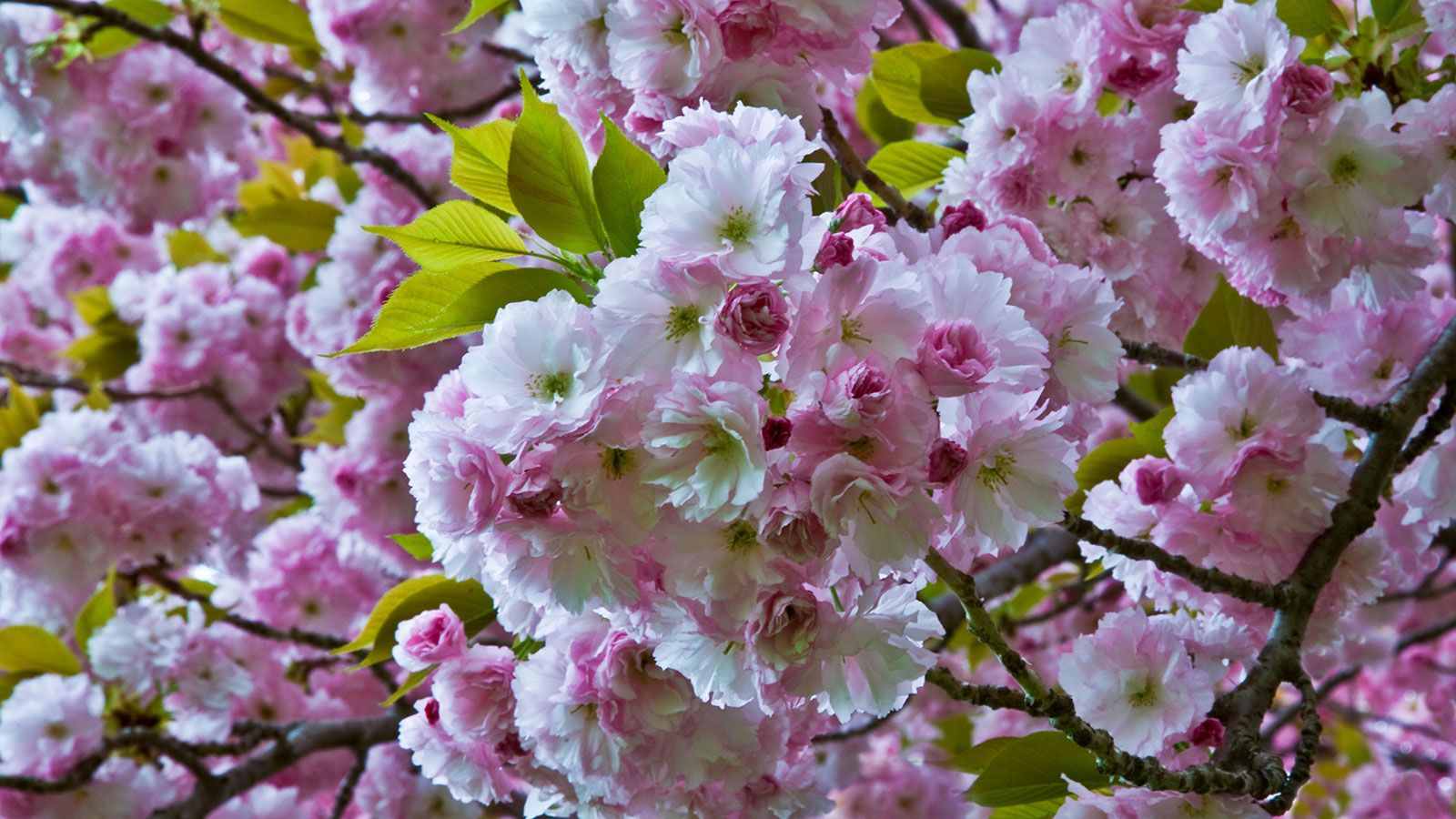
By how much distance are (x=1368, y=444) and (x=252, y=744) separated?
83.9 inches

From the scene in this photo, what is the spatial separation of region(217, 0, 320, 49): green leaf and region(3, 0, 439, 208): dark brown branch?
92mm

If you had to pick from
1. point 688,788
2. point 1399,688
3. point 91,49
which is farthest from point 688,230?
point 1399,688

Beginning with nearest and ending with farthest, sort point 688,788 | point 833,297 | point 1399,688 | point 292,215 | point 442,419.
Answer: point 833,297, point 442,419, point 688,788, point 292,215, point 1399,688

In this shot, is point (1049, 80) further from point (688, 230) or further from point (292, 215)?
point (292, 215)

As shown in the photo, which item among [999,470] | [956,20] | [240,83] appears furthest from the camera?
[956,20]

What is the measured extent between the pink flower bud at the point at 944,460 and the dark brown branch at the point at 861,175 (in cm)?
50

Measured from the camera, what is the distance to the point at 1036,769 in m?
1.36

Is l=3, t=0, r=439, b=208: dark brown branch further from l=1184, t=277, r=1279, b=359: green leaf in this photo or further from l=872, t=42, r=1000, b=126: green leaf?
l=1184, t=277, r=1279, b=359: green leaf

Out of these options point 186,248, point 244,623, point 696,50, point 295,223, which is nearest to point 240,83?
point 295,223

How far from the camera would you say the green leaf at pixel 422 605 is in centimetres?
153

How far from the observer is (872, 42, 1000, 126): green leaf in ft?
5.91

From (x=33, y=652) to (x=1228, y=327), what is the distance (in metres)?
2.23

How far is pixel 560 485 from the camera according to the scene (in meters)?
0.99

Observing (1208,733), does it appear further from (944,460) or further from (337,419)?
(337,419)
